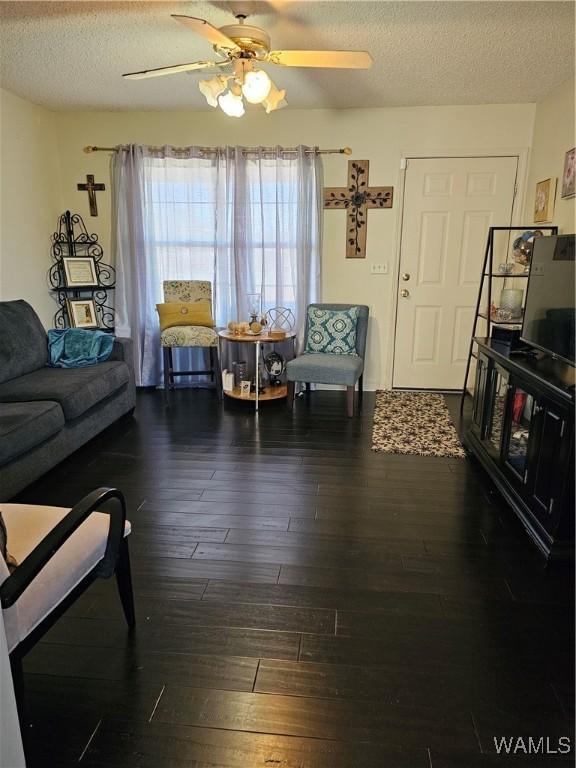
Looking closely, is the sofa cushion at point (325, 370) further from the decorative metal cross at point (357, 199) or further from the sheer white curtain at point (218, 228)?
the decorative metal cross at point (357, 199)

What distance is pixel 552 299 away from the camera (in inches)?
101

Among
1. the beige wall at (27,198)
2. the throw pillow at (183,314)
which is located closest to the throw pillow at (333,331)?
the throw pillow at (183,314)

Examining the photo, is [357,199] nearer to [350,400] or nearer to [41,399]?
[350,400]

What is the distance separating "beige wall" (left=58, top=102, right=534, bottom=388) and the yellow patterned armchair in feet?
2.86

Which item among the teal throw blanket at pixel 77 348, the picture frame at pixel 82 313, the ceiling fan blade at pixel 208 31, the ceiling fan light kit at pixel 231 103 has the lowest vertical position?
the teal throw blanket at pixel 77 348

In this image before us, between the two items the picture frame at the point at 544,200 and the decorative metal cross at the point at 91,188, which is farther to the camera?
the decorative metal cross at the point at 91,188

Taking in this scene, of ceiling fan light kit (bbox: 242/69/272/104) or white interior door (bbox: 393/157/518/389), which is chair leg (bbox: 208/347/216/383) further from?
ceiling fan light kit (bbox: 242/69/272/104)

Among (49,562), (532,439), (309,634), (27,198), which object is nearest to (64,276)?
(27,198)

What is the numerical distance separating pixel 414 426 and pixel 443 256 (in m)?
1.73

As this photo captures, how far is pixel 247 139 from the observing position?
448cm

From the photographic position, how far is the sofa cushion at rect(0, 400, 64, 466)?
2.51 metres

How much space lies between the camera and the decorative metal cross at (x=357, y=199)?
4441mm

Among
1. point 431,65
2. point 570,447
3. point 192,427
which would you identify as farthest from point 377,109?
point 570,447

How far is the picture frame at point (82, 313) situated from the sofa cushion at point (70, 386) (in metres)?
1.16
